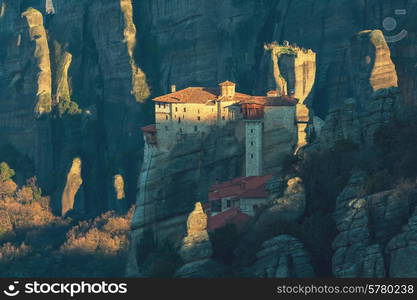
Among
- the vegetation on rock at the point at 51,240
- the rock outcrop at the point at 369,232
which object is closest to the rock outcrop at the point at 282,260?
the rock outcrop at the point at 369,232

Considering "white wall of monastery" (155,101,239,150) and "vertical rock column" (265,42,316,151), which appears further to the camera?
"vertical rock column" (265,42,316,151)

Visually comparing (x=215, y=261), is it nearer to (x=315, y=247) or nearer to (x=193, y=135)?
(x=315, y=247)

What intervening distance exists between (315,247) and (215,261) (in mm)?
7585

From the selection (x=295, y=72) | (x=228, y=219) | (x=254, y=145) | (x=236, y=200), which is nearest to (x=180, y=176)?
(x=254, y=145)

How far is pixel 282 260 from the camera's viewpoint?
→ 11050cm

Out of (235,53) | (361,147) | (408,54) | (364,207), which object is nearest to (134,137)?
(235,53)

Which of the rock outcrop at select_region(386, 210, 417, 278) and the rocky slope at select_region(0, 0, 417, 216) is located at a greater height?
the rocky slope at select_region(0, 0, 417, 216)

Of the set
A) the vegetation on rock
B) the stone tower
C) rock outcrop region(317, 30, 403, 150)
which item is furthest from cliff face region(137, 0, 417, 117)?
rock outcrop region(317, 30, 403, 150)

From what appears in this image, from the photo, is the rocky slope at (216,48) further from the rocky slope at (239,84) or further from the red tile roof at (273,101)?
the red tile roof at (273,101)

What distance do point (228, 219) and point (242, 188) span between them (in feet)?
21.0

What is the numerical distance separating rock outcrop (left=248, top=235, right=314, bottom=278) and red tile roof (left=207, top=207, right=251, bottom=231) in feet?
39.2

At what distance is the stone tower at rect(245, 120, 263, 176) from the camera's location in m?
138

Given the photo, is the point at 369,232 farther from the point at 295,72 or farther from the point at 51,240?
the point at 51,240

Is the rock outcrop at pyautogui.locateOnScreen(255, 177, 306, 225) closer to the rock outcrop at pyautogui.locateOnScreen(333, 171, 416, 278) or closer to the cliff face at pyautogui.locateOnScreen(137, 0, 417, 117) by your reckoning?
the rock outcrop at pyautogui.locateOnScreen(333, 171, 416, 278)
